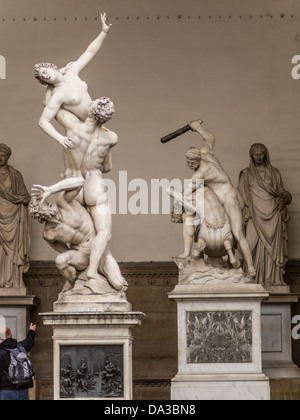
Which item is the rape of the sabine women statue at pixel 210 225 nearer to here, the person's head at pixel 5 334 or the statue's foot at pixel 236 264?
the statue's foot at pixel 236 264

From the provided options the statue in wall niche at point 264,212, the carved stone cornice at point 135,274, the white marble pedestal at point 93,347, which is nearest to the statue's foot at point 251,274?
the statue in wall niche at point 264,212

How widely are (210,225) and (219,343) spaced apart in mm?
1393

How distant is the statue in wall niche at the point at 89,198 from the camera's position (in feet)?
45.6

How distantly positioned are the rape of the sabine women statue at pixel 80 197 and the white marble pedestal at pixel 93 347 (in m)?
0.22

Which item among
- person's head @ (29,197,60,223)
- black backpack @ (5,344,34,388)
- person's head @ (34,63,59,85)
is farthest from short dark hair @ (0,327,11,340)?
person's head @ (34,63,59,85)

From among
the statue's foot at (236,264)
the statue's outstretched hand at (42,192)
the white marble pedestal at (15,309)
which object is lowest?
the white marble pedestal at (15,309)

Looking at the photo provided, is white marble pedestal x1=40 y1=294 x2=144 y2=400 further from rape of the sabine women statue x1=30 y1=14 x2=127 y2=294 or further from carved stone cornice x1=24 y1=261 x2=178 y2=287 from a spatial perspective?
carved stone cornice x1=24 y1=261 x2=178 y2=287

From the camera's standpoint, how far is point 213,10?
19234 mm

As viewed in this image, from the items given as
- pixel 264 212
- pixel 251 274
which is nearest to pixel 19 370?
pixel 251 274

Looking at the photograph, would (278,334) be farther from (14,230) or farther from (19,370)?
(19,370)

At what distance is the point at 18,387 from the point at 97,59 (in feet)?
20.7

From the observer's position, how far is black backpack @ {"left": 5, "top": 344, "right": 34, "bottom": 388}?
46.5 feet

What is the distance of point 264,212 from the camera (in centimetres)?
1822
